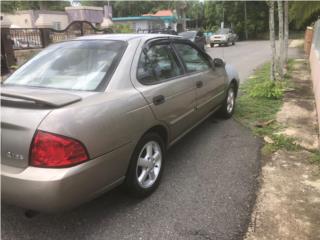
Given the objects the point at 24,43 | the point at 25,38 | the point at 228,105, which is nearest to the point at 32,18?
the point at 25,38

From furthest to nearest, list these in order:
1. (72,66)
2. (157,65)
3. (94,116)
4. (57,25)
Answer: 1. (57,25)
2. (157,65)
3. (72,66)
4. (94,116)

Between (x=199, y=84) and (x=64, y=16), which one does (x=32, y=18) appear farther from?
(x=199, y=84)

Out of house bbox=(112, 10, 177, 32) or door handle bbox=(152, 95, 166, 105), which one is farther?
house bbox=(112, 10, 177, 32)

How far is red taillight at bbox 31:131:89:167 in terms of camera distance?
251cm

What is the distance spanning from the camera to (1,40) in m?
16.8

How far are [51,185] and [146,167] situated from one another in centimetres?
121

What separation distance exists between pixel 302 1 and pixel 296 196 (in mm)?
16001

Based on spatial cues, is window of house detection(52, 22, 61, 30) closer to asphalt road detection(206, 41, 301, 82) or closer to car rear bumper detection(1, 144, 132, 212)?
asphalt road detection(206, 41, 301, 82)

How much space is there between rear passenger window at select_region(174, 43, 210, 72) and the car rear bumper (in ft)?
7.12

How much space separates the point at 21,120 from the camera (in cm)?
257

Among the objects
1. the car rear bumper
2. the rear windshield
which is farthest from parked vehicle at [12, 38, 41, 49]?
the car rear bumper

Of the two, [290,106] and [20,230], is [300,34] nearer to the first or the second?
[290,106]

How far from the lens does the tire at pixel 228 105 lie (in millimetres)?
6102

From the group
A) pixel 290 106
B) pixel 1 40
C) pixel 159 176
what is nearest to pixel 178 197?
pixel 159 176
